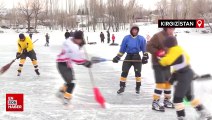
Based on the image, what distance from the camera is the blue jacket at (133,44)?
800 centimetres

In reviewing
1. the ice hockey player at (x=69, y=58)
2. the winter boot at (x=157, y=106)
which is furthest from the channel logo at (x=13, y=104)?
the winter boot at (x=157, y=106)

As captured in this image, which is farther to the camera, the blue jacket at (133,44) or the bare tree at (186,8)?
the bare tree at (186,8)

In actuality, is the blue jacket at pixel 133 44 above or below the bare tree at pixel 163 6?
below

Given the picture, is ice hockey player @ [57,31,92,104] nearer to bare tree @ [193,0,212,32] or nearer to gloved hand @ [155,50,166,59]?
gloved hand @ [155,50,166,59]

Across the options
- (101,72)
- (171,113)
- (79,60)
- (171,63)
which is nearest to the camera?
(171,63)

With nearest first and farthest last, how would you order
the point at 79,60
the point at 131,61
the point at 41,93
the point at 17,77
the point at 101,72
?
the point at 79,60, the point at 131,61, the point at 41,93, the point at 17,77, the point at 101,72

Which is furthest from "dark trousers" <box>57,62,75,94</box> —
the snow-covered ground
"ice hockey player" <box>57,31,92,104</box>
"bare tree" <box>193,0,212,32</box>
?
"bare tree" <box>193,0,212,32</box>

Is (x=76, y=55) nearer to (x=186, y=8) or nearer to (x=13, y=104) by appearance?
(x=13, y=104)

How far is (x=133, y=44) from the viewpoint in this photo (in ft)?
26.3

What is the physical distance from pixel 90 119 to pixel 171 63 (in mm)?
1928

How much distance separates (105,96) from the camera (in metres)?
8.40

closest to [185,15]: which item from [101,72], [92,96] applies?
[101,72]

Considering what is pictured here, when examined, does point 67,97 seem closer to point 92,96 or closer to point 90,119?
point 90,119

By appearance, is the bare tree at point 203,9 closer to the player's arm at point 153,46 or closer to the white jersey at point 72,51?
the player's arm at point 153,46
